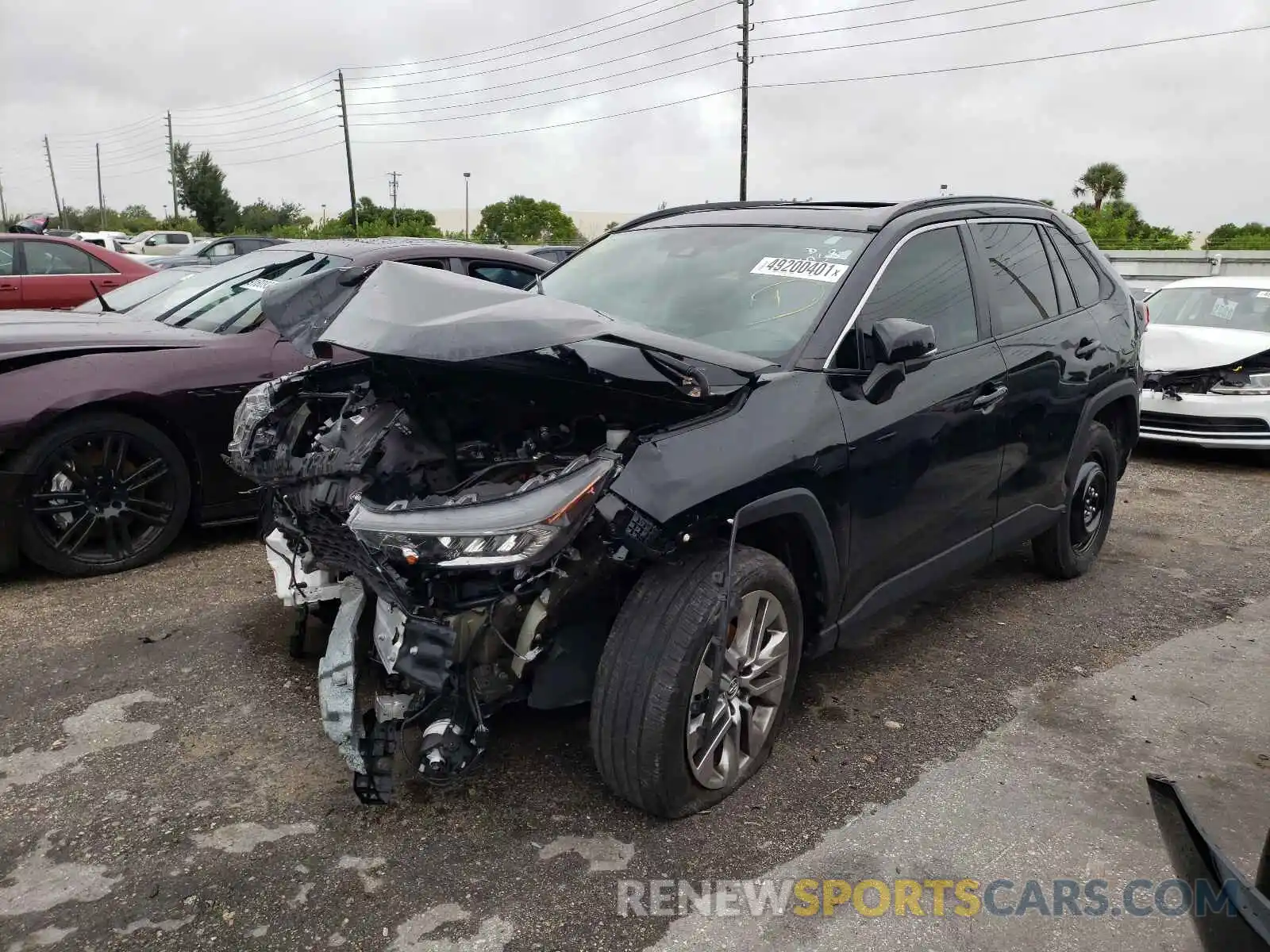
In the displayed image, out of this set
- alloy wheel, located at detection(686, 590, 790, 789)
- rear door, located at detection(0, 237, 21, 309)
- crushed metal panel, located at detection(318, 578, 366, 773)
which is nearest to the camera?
crushed metal panel, located at detection(318, 578, 366, 773)

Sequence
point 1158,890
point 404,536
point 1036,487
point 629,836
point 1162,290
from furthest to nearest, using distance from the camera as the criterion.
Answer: point 1162,290, point 1036,487, point 629,836, point 1158,890, point 404,536

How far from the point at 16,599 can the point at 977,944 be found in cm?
408

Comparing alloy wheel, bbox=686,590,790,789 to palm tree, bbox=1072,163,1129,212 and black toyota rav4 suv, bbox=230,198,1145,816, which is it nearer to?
black toyota rav4 suv, bbox=230,198,1145,816

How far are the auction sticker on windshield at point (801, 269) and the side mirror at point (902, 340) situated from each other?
1.12 ft

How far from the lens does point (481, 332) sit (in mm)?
2492

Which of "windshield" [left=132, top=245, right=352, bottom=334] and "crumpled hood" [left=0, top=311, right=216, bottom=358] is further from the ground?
"windshield" [left=132, top=245, right=352, bottom=334]

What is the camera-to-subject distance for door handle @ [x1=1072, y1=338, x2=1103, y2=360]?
444 cm

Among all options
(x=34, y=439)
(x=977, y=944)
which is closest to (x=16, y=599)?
→ (x=34, y=439)

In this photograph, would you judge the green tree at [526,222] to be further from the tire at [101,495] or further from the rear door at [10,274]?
the tire at [101,495]

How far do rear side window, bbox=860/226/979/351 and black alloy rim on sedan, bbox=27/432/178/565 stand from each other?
337 cm

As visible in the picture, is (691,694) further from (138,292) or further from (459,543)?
(138,292)

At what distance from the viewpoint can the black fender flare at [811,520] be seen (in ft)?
9.12

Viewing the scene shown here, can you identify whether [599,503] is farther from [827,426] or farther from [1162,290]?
[1162,290]

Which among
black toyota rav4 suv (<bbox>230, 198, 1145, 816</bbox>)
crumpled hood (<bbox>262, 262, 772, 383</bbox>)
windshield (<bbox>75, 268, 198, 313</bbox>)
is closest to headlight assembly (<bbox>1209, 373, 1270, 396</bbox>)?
black toyota rav4 suv (<bbox>230, 198, 1145, 816</bbox>)
